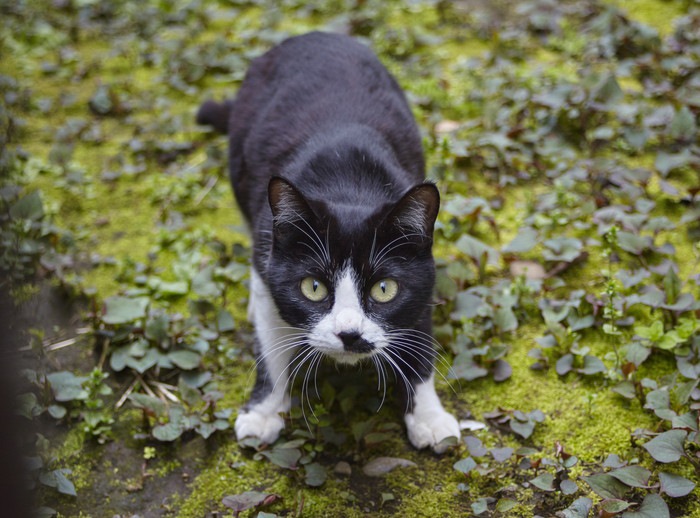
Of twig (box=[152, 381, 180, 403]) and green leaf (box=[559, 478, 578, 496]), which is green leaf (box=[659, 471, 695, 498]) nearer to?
green leaf (box=[559, 478, 578, 496])

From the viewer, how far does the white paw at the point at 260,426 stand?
8.71ft

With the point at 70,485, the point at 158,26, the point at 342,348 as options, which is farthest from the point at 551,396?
the point at 158,26

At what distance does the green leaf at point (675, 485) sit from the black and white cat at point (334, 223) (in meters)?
0.69

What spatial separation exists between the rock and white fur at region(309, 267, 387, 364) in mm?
457

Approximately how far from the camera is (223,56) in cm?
524

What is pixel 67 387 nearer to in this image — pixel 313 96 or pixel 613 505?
pixel 313 96

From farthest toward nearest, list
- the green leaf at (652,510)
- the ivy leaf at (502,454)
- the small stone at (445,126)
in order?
the small stone at (445,126), the ivy leaf at (502,454), the green leaf at (652,510)

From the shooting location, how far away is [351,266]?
7.57 ft

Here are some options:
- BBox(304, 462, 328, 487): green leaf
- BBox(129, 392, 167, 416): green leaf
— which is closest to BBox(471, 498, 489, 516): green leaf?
BBox(304, 462, 328, 487): green leaf

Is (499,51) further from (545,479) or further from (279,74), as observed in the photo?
(545,479)

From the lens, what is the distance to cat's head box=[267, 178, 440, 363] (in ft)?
7.47

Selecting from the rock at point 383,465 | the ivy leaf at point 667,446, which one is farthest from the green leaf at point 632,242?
the rock at point 383,465

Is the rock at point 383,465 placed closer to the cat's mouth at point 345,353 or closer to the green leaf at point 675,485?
the cat's mouth at point 345,353

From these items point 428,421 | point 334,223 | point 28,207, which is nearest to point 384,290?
point 334,223
